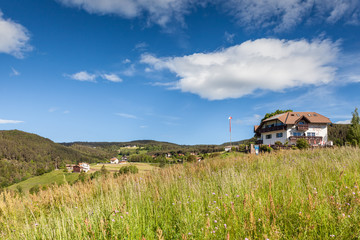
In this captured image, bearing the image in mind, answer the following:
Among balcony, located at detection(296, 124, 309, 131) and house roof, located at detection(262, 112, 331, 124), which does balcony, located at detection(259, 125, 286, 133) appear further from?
balcony, located at detection(296, 124, 309, 131)

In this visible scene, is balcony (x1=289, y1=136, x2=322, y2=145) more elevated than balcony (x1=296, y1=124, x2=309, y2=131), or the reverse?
balcony (x1=296, y1=124, x2=309, y2=131)

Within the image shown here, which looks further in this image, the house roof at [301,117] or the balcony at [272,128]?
the house roof at [301,117]

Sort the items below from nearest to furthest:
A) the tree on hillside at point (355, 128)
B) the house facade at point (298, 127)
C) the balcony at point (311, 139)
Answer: the tree on hillside at point (355, 128) → the balcony at point (311, 139) → the house facade at point (298, 127)

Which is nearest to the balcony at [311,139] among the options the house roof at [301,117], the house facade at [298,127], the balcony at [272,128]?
the house facade at [298,127]

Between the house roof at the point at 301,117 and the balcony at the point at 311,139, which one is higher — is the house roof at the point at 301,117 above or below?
above

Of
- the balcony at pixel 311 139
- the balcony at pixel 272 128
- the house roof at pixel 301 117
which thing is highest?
the house roof at pixel 301 117

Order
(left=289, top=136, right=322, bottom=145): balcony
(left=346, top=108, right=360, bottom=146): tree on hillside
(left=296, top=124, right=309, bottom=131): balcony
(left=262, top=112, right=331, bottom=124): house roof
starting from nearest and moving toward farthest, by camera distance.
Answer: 1. (left=346, top=108, right=360, bottom=146): tree on hillside
2. (left=289, top=136, right=322, bottom=145): balcony
3. (left=296, top=124, right=309, bottom=131): balcony
4. (left=262, top=112, right=331, bottom=124): house roof

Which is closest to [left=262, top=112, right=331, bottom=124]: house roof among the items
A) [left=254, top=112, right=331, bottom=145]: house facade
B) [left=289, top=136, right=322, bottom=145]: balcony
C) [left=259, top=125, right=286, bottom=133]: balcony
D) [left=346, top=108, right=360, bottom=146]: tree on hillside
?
[left=254, top=112, right=331, bottom=145]: house facade

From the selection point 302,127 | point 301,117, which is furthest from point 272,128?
point 301,117

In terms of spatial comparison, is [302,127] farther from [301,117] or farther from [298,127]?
[301,117]

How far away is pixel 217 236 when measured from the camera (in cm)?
308

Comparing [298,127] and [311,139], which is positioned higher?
[298,127]

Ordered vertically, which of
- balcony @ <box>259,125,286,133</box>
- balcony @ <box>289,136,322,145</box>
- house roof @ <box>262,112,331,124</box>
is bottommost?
balcony @ <box>289,136,322,145</box>

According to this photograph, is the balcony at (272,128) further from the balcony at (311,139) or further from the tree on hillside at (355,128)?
the tree on hillside at (355,128)
